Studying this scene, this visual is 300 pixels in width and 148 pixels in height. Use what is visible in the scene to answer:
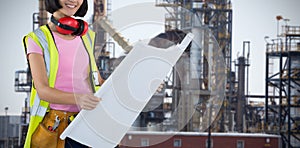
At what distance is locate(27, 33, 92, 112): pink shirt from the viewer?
1.77 m

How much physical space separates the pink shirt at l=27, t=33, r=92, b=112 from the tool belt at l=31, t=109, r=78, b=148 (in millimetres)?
16

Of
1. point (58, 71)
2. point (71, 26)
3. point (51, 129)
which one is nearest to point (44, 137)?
point (51, 129)

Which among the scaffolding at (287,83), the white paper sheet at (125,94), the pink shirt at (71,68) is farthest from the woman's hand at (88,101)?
the scaffolding at (287,83)

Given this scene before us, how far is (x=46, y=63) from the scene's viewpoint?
176cm

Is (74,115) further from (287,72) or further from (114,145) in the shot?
(287,72)

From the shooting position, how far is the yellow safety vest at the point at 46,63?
5.78ft

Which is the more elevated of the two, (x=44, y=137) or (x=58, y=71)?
(x=58, y=71)

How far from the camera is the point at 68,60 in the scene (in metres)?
1.79

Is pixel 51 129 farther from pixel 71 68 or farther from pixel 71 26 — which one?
pixel 71 26

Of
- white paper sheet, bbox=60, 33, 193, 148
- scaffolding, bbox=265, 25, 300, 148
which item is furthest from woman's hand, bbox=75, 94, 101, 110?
scaffolding, bbox=265, 25, 300, 148

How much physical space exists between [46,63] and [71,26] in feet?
0.37

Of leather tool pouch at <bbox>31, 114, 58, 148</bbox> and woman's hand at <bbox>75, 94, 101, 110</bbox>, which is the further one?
leather tool pouch at <bbox>31, 114, 58, 148</bbox>

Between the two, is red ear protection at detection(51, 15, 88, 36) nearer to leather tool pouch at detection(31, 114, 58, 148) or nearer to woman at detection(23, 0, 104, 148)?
woman at detection(23, 0, 104, 148)

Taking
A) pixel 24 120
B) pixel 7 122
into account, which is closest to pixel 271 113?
pixel 24 120
